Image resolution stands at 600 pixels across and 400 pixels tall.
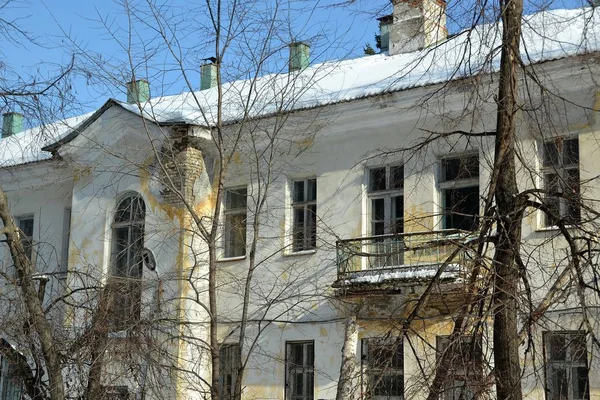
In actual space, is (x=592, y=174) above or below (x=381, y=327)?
above

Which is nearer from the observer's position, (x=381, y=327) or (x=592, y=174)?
(x=592, y=174)

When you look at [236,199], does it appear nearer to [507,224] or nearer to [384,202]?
[384,202]

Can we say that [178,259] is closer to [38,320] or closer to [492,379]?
[38,320]

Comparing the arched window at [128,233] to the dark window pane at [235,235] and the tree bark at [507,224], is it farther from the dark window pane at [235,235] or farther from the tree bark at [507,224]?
the tree bark at [507,224]

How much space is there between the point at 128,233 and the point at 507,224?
12.9 metres

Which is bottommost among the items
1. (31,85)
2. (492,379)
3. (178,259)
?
(492,379)

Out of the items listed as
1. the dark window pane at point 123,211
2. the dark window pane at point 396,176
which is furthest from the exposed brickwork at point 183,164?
the dark window pane at point 396,176

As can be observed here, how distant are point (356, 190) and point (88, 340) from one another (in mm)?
5518

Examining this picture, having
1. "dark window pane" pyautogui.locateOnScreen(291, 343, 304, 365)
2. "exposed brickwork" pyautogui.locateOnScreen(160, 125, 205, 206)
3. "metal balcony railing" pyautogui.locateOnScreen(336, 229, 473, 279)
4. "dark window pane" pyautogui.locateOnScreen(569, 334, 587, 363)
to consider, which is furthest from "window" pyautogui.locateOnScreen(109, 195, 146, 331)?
"dark window pane" pyautogui.locateOnScreen(569, 334, 587, 363)

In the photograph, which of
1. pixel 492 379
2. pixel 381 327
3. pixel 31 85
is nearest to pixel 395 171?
pixel 381 327

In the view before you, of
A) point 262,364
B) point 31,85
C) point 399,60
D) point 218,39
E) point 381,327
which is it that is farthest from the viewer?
point 399,60

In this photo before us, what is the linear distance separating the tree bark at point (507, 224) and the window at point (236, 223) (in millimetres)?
10838

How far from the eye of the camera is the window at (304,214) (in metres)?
17.8

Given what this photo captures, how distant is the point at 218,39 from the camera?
48.0ft
